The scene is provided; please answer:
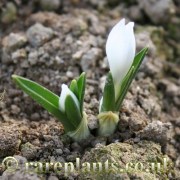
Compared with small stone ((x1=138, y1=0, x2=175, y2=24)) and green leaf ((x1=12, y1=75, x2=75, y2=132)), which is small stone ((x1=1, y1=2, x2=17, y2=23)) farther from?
green leaf ((x1=12, y1=75, x2=75, y2=132))

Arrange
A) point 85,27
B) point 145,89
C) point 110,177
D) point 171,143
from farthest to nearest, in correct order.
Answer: point 85,27 < point 145,89 < point 171,143 < point 110,177

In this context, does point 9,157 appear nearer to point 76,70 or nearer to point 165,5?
point 76,70

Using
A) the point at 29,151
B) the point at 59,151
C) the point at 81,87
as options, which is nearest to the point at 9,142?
the point at 29,151

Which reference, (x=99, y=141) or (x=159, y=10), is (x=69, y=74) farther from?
(x=159, y=10)

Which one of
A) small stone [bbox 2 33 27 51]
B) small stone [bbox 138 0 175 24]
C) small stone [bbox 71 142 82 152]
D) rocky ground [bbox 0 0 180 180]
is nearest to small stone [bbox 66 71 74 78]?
rocky ground [bbox 0 0 180 180]

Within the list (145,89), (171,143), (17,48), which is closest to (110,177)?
(171,143)
